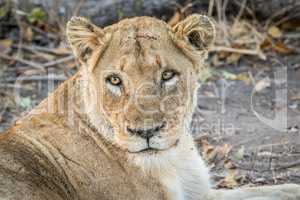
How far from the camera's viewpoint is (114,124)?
526 centimetres

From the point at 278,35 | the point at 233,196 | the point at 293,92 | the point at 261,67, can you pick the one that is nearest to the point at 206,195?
the point at 233,196

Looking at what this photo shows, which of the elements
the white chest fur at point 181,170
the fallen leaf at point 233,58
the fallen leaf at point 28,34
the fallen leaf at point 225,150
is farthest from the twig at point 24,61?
the white chest fur at point 181,170

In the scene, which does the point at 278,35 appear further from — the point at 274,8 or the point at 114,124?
the point at 114,124

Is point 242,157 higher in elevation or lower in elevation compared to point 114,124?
lower

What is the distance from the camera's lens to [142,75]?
5203mm

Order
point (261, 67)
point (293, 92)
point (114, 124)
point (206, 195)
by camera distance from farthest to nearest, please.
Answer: point (261, 67) → point (293, 92) → point (206, 195) → point (114, 124)

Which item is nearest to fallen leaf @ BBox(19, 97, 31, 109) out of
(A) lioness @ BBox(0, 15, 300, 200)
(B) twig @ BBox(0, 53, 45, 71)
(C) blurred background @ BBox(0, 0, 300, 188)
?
(C) blurred background @ BBox(0, 0, 300, 188)

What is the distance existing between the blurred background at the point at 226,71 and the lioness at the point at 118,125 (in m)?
1.52

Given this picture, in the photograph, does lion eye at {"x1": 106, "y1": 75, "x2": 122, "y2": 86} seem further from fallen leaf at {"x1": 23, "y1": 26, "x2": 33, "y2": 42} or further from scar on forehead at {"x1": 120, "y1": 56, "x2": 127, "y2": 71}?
fallen leaf at {"x1": 23, "y1": 26, "x2": 33, "y2": 42}

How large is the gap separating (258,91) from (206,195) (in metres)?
3.35

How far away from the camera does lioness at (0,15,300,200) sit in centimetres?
512

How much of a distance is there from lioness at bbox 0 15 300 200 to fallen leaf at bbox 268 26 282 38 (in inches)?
186

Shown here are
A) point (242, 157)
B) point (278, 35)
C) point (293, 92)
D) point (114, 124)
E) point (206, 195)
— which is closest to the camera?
point (114, 124)

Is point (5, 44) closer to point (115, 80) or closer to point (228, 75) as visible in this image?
point (228, 75)
